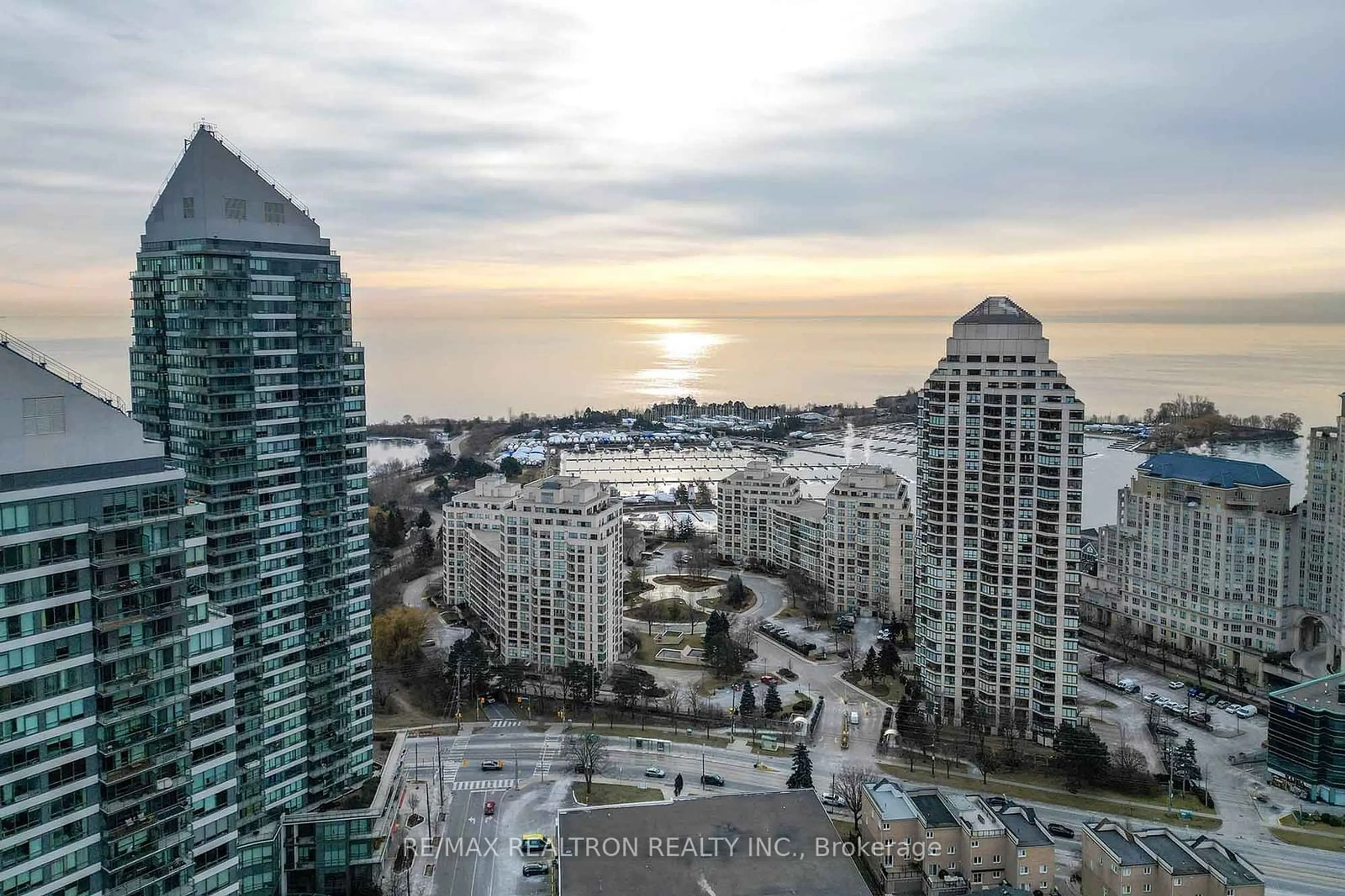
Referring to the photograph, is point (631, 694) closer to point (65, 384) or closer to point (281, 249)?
point (281, 249)

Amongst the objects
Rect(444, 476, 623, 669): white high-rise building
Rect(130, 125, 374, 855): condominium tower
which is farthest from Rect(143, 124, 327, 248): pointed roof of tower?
Rect(444, 476, 623, 669): white high-rise building

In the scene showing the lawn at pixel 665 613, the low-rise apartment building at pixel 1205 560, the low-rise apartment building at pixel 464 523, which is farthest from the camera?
the low-rise apartment building at pixel 464 523

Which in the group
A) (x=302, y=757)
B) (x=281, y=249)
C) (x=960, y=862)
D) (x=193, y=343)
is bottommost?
(x=960, y=862)

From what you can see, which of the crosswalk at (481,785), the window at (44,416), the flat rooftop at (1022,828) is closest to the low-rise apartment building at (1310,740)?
the flat rooftop at (1022,828)

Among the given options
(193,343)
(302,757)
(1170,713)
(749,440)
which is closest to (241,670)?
(302,757)

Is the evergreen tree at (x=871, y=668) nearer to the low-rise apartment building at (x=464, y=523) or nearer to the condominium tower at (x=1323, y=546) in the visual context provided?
the condominium tower at (x=1323, y=546)

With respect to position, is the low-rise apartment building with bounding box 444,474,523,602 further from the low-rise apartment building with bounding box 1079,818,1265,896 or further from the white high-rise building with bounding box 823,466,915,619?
the low-rise apartment building with bounding box 1079,818,1265,896
